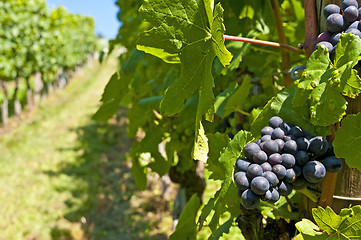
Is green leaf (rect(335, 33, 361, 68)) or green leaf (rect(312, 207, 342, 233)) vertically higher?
green leaf (rect(335, 33, 361, 68))

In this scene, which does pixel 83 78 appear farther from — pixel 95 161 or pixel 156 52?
pixel 156 52

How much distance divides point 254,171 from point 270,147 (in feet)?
0.27

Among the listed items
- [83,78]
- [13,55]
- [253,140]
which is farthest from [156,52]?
[83,78]

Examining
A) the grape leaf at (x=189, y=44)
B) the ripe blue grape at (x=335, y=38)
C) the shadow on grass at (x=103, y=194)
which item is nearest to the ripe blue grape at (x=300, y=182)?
the grape leaf at (x=189, y=44)

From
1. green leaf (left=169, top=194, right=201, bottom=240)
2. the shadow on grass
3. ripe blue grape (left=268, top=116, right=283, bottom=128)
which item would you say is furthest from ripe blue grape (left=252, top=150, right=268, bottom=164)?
the shadow on grass

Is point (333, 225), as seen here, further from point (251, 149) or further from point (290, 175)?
point (251, 149)

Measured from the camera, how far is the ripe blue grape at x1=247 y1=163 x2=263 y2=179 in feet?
2.98

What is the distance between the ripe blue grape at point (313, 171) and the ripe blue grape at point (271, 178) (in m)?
0.09

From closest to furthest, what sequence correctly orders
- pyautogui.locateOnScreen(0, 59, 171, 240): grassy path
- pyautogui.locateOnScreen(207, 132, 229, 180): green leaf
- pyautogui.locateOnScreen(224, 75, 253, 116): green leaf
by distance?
pyautogui.locateOnScreen(207, 132, 229, 180): green leaf
pyautogui.locateOnScreen(224, 75, 253, 116): green leaf
pyautogui.locateOnScreen(0, 59, 171, 240): grassy path

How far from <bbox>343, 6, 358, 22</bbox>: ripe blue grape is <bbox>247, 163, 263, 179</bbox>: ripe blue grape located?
0.46 m

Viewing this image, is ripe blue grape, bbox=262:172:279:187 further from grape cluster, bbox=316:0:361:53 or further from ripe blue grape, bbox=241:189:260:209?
grape cluster, bbox=316:0:361:53

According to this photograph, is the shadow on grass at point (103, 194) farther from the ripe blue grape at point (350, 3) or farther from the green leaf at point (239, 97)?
the ripe blue grape at point (350, 3)

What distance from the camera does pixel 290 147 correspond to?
3.09 ft

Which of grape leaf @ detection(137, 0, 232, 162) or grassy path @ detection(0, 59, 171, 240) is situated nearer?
grape leaf @ detection(137, 0, 232, 162)
